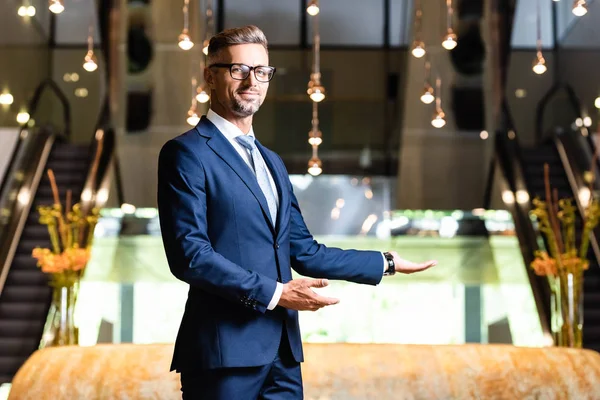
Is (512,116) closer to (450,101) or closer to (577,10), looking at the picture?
(450,101)

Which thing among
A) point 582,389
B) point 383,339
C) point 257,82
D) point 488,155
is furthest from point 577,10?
point 488,155

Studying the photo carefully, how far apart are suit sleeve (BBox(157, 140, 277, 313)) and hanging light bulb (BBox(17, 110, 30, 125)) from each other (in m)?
10.0

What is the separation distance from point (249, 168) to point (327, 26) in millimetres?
11388

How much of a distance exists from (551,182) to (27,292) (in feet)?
18.9

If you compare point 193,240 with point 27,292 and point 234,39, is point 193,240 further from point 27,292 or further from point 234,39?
point 27,292

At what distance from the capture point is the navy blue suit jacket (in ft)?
6.79

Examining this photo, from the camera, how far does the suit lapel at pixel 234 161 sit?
7.27ft

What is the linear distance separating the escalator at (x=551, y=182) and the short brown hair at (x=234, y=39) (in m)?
6.17

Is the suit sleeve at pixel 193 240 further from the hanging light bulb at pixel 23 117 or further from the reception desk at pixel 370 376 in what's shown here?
the hanging light bulb at pixel 23 117

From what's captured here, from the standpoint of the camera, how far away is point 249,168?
2.26 metres

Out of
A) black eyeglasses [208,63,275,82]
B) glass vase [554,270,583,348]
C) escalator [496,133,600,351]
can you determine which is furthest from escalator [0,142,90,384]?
black eyeglasses [208,63,275,82]

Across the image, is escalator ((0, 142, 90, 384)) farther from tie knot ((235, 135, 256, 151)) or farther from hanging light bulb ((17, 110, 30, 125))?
tie knot ((235, 135, 256, 151))

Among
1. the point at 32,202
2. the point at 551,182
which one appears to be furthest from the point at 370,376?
the point at 32,202

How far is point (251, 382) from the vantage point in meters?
2.14
